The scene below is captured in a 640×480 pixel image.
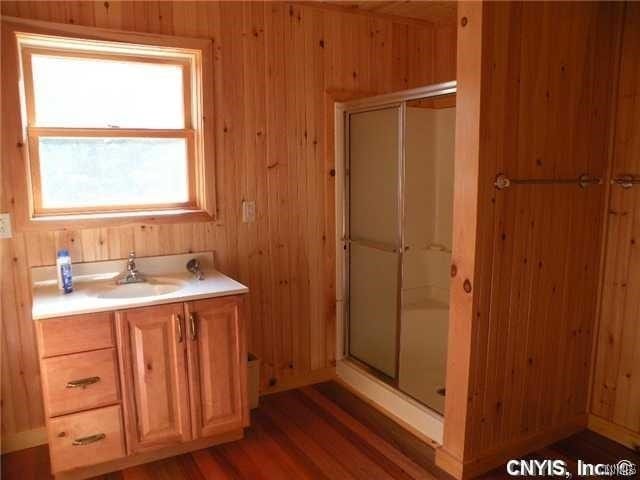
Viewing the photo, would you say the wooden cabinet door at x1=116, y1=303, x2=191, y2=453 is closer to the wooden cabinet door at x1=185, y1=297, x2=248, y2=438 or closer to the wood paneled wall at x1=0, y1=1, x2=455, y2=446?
the wooden cabinet door at x1=185, y1=297, x2=248, y2=438

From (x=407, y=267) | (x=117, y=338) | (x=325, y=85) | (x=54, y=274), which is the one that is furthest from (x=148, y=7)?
(x=407, y=267)

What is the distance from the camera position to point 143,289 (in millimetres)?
2488

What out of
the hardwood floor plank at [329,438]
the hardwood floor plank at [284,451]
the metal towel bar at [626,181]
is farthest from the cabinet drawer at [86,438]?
the metal towel bar at [626,181]

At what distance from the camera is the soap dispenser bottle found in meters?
2.27

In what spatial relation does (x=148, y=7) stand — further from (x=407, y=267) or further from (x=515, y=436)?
(x=515, y=436)

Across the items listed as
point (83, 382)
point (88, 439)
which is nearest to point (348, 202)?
point (83, 382)

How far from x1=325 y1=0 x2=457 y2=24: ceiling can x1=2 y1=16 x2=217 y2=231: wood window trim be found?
37.3 inches

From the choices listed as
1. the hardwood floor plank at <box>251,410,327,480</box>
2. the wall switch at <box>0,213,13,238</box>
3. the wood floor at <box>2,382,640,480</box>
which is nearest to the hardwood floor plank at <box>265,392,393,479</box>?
the wood floor at <box>2,382,640,480</box>

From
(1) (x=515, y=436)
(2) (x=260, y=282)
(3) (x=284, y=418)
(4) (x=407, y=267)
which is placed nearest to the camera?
(1) (x=515, y=436)

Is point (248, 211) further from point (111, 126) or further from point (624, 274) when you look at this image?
point (624, 274)

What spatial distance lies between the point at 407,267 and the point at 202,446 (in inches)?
62.9

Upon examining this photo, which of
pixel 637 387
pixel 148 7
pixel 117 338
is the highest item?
pixel 148 7

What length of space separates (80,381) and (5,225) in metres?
0.81

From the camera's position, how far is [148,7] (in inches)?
96.3
